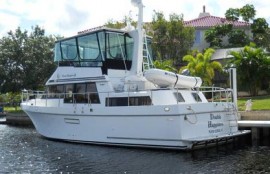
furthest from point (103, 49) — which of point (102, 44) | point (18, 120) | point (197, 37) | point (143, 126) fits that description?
point (197, 37)

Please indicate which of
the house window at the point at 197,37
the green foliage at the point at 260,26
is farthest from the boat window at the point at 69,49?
the green foliage at the point at 260,26

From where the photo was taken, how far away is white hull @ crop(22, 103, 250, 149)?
1472 centimetres

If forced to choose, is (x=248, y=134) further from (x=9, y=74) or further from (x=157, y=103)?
(x=9, y=74)

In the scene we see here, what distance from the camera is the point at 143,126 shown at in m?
15.4

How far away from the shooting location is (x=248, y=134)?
710 inches

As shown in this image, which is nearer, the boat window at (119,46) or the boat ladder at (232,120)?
the boat ladder at (232,120)

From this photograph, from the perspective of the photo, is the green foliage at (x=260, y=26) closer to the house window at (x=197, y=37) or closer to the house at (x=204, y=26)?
the house at (x=204, y=26)

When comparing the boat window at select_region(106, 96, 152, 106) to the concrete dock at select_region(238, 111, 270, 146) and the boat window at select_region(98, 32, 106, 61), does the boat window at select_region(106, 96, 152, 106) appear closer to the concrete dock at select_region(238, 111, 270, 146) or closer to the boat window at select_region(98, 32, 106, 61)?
the boat window at select_region(98, 32, 106, 61)

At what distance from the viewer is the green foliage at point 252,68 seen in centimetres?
3011

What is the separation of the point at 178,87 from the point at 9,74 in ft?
77.4

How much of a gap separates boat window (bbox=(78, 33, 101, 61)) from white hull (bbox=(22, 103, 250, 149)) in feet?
8.25

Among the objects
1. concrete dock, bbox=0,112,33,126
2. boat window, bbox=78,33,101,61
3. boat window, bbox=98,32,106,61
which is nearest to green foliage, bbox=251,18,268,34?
concrete dock, bbox=0,112,33,126

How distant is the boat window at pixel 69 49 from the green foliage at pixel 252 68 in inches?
608

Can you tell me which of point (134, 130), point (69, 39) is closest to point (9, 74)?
point (69, 39)
